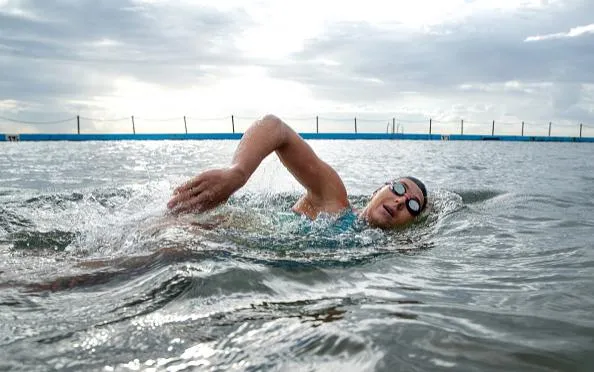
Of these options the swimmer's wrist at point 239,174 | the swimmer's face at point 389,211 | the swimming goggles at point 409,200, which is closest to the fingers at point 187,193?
the swimmer's wrist at point 239,174

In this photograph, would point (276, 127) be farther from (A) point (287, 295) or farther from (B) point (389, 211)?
(A) point (287, 295)

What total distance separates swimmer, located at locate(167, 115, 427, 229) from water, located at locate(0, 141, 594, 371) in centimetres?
25

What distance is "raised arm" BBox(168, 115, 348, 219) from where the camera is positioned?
9.06ft

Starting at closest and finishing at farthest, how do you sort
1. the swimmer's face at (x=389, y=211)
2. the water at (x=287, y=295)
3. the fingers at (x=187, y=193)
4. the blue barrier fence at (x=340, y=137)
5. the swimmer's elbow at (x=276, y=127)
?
the water at (x=287, y=295)
the fingers at (x=187, y=193)
the swimmer's elbow at (x=276, y=127)
the swimmer's face at (x=389, y=211)
the blue barrier fence at (x=340, y=137)

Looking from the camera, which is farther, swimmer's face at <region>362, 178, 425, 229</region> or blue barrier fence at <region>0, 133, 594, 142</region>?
blue barrier fence at <region>0, 133, 594, 142</region>

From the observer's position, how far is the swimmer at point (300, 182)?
Result: 2775 millimetres

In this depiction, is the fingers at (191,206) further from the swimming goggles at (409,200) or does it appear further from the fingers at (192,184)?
the swimming goggles at (409,200)

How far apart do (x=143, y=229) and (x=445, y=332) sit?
2270 mm

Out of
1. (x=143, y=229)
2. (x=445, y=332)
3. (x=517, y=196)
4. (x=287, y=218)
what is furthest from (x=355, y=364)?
(x=517, y=196)

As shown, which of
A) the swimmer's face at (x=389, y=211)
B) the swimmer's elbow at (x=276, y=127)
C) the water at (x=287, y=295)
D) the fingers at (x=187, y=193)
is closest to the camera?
the water at (x=287, y=295)

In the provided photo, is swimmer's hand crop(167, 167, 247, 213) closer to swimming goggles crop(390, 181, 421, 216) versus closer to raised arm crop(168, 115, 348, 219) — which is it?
raised arm crop(168, 115, 348, 219)

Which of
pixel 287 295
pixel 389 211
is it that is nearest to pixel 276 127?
pixel 389 211

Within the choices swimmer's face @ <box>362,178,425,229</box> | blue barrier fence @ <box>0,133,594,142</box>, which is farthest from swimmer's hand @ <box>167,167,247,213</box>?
blue barrier fence @ <box>0,133,594,142</box>

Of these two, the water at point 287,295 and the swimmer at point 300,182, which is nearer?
the water at point 287,295
